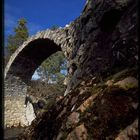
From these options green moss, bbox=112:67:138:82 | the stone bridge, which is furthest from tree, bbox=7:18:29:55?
green moss, bbox=112:67:138:82

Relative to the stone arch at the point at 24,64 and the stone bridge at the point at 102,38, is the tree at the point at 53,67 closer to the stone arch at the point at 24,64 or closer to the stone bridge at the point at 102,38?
the stone arch at the point at 24,64

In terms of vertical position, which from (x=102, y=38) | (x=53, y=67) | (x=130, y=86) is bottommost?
(x=130, y=86)

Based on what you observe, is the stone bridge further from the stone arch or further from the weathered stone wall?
the weathered stone wall

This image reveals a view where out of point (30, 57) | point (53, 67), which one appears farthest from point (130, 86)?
point (53, 67)

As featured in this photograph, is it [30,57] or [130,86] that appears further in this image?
[30,57]

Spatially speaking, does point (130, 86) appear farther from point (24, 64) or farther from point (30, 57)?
point (24, 64)

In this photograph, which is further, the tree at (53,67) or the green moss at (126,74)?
the tree at (53,67)

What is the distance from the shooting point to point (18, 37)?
3147cm

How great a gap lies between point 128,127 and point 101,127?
0.35 m

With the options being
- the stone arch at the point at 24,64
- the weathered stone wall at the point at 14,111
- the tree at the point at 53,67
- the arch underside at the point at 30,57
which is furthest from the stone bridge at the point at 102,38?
the tree at the point at 53,67

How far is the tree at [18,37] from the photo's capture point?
30.3 metres

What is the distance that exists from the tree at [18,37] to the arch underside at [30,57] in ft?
54.3

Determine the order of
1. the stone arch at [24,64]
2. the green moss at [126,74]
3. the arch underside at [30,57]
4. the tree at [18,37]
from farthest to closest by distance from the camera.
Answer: the tree at [18,37] → the arch underside at [30,57] → the stone arch at [24,64] → the green moss at [126,74]

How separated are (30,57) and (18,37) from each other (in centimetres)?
1934
